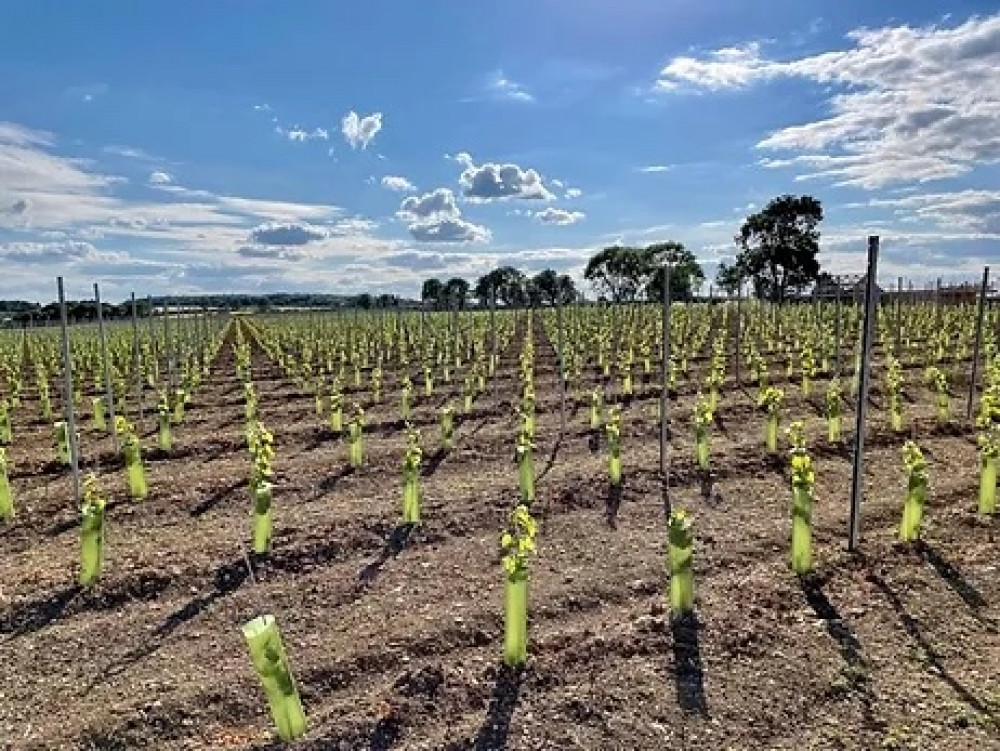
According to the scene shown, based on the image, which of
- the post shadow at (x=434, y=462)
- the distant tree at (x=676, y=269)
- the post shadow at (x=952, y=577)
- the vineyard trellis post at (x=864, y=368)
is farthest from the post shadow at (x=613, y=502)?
the distant tree at (x=676, y=269)

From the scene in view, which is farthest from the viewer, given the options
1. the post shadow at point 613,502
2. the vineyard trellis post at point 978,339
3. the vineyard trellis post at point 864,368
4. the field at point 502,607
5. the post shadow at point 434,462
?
the vineyard trellis post at point 978,339

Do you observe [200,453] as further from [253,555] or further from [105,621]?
[105,621]

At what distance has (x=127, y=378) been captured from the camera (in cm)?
1919

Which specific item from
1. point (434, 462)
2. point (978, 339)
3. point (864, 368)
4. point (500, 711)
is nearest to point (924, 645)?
point (864, 368)

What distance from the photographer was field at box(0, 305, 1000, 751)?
4027 mm

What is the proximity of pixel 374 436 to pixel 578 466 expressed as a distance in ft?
11.4

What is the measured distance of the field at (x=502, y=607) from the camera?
13.2 feet

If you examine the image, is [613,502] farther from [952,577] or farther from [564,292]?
[564,292]

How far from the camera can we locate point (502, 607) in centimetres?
531

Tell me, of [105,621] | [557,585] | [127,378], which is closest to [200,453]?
[105,621]

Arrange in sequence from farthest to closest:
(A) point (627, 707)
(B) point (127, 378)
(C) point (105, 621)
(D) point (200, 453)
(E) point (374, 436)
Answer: (B) point (127, 378) < (E) point (374, 436) < (D) point (200, 453) < (C) point (105, 621) < (A) point (627, 707)

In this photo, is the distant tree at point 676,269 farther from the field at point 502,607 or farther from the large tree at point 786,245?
the field at point 502,607


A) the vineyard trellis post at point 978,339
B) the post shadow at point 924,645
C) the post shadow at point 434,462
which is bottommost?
the post shadow at point 924,645

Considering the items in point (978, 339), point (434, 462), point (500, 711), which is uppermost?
point (978, 339)
